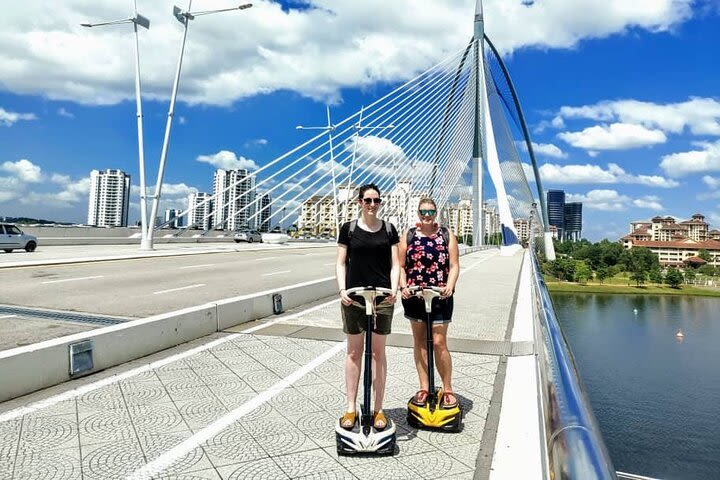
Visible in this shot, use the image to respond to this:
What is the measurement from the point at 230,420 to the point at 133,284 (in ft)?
30.3

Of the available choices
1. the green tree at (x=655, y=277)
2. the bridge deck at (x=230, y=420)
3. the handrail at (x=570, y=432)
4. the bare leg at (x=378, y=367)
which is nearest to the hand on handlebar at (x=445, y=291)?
the bare leg at (x=378, y=367)

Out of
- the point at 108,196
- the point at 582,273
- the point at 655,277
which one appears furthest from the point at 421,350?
the point at 655,277

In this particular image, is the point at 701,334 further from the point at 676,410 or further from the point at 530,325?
the point at 530,325

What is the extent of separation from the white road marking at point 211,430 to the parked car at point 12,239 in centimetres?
2237

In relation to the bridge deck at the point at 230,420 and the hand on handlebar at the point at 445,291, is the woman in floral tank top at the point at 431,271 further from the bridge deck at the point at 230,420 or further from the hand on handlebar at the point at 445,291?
the bridge deck at the point at 230,420

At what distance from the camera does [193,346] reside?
607 cm

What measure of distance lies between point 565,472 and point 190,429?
2968mm

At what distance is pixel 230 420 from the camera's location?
376cm

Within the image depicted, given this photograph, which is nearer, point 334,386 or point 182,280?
point 334,386

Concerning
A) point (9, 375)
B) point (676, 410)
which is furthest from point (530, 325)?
point (676, 410)

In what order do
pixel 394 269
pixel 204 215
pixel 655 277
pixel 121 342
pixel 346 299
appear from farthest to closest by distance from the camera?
pixel 655 277 → pixel 204 215 → pixel 121 342 → pixel 394 269 → pixel 346 299

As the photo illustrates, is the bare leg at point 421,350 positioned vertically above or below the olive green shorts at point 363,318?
below

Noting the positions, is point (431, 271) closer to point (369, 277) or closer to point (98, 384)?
point (369, 277)

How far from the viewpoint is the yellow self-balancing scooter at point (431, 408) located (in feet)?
11.7
